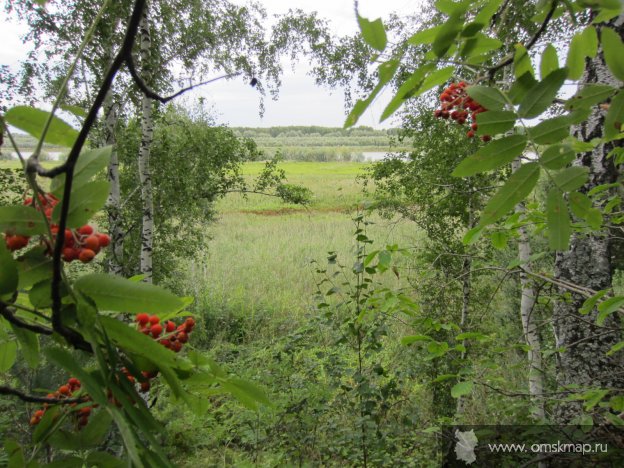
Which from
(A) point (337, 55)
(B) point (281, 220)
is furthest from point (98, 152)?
(B) point (281, 220)

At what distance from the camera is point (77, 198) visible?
467 mm

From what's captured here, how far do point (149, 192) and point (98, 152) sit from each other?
371 cm

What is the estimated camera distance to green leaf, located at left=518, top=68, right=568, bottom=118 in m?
0.63

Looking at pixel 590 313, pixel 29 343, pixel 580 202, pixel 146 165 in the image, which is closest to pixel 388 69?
pixel 580 202

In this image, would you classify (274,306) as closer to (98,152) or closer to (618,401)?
(618,401)

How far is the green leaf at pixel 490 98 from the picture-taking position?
0.66 meters

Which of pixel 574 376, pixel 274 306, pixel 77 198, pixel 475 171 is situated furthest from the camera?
pixel 274 306

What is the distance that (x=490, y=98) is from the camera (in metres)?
0.66

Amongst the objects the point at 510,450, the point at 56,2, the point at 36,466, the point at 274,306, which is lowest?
the point at 274,306

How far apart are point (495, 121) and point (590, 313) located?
2017mm

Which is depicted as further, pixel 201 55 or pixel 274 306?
pixel 274 306

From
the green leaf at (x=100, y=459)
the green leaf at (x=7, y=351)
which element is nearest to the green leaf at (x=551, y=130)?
the green leaf at (x=100, y=459)

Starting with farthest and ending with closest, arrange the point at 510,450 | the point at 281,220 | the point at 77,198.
Answer: the point at 281,220
the point at 510,450
the point at 77,198

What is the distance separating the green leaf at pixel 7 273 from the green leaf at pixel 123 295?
6 cm
